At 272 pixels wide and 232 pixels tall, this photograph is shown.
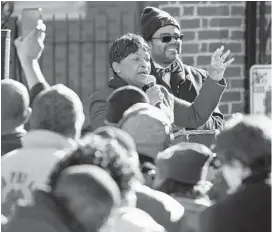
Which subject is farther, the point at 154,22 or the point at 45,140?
the point at 154,22

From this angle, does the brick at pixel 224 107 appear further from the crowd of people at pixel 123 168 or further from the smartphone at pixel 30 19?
the crowd of people at pixel 123 168

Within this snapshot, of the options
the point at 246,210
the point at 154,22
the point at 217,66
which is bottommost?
the point at 246,210

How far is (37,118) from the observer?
3568 mm

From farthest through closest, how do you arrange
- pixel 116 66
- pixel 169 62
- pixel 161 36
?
pixel 161 36
pixel 169 62
pixel 116 66

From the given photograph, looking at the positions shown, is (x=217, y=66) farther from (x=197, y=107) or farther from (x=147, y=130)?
(x=147, y=130)

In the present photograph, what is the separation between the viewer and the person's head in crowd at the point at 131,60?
4898 millimetres

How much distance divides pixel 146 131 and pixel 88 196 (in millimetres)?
1337

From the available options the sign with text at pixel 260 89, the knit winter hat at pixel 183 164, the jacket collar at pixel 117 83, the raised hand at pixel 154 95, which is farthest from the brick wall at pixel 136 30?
the knit winter hat at pixel 183 164

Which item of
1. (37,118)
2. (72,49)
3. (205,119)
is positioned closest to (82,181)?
(37,118)

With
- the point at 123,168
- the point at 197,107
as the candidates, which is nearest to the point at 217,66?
the point at 197,107

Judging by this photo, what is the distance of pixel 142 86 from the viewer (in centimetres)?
488

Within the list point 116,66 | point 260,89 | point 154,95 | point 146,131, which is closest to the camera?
point 146,131

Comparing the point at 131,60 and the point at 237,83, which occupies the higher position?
the point at 131,60

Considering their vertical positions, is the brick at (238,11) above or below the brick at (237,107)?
above
